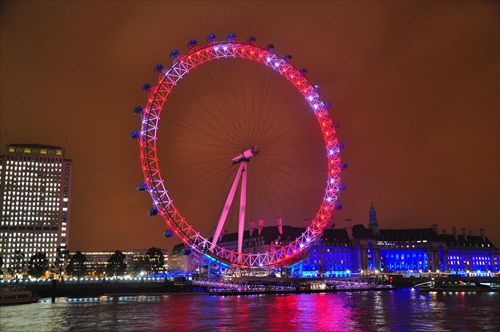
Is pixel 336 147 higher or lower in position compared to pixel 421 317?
higher

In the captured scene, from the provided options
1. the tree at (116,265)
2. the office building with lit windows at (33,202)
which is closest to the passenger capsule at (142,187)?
the tree at (116,265)

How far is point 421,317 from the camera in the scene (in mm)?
51438

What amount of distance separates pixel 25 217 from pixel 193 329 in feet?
476

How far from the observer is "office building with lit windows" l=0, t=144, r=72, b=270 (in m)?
169

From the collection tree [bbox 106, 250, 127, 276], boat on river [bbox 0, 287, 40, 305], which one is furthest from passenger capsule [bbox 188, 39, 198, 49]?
tree [bbox 106, 250, 127, 276]

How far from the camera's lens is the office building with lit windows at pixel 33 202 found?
16925cm

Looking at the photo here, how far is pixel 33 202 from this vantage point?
17275cm

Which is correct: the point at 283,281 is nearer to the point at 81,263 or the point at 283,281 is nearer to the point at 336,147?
the point at 336,147

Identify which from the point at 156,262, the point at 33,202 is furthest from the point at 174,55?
the point at 33,202

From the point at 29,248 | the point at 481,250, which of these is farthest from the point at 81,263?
the point at 481,250

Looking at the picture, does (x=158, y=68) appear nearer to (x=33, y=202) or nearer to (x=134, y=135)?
(x=134, y=135)

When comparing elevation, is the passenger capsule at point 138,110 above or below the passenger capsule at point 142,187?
above

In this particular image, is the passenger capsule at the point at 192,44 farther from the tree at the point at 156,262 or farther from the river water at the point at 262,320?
the tree at the point at 156,262

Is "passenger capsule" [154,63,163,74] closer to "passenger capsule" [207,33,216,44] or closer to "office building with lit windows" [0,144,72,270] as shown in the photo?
"passenger capsule" [207,33,216,44]
